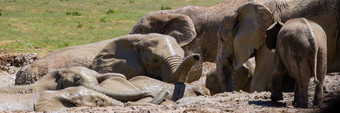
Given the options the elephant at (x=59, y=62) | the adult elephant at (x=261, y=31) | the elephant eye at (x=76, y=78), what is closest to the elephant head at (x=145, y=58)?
the elephant at (x=59, y=62)

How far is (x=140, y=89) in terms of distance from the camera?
276 inches

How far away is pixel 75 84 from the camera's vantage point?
22.4 ft

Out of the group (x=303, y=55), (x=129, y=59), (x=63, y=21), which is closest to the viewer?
(x=303, y=55)

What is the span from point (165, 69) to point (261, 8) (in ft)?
4.84

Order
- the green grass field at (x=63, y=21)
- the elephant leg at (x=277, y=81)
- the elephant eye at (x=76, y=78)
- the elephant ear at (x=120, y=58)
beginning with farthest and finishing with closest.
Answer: the green grass field at (x=63, y=21) < the elephant ear at (x=120, y=58) < the elephant eye at (x=76, y=78) < the elephant leg at (x=277, y=81)

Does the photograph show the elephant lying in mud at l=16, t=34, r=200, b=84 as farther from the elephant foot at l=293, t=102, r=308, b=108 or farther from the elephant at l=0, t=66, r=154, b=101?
the elephant foot at l=293, t=102, r=308, b=108

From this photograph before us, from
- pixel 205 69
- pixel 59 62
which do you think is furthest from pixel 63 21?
pixel 59 62

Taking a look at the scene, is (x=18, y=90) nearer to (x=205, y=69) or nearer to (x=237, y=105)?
(x=237, y=105)

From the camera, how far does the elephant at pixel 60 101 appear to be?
6.08 meters

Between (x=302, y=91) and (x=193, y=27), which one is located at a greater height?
(x=302, y=91)

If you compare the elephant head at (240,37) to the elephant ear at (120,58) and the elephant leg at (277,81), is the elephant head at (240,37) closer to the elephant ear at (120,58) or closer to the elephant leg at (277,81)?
the elephant ear at (120,58)

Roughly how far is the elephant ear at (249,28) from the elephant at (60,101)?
1.73 metres

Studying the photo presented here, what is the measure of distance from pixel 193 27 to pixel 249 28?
3.56m

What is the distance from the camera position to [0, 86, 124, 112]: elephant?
608 cm
